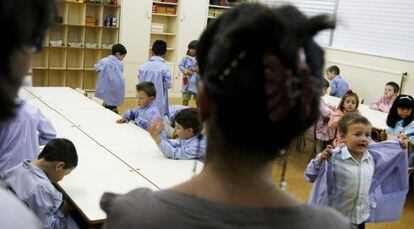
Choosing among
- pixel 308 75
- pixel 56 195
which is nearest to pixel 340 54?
pixel 56 195

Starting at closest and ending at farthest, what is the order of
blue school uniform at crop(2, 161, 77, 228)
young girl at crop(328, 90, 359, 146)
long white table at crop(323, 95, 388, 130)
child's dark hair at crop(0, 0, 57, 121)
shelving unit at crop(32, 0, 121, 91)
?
A: child's dark hair at crop(0, 0, 57, 121), blue school uniform at crop(2, 161, 77, 228), young girl at crop(328, 90, 359, 146), long white table at crop(323, 95, 388, 130), shelving unit at crop(32, 0, 121, 91)

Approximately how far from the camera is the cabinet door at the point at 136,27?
8.30 m

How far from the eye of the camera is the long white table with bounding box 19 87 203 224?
269 cm

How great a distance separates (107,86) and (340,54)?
4.09m

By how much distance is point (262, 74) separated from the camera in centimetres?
73

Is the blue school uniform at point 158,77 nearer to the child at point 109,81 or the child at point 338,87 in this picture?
the child at point 109,81

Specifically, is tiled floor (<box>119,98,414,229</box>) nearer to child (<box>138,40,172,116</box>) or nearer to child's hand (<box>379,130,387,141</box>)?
child's hand (<box>379,130,387,141</box>)

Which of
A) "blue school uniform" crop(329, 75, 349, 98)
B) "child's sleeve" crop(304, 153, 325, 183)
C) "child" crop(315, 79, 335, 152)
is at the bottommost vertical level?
"child" crop(315, 79, 335, 152)

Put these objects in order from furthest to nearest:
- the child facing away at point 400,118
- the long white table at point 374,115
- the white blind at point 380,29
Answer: the white blind at point 380,29 → the long white table at point 374,115 → the child facing away at point 400,118

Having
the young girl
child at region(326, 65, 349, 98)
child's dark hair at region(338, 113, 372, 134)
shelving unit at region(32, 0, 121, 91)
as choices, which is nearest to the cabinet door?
shelving unit at region(32, 0, 121, 91)

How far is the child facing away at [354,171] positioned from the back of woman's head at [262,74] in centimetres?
211

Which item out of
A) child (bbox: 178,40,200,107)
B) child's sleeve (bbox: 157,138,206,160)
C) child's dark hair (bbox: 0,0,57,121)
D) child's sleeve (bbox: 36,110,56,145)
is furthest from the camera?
child (bbox: 178,40,200,107)

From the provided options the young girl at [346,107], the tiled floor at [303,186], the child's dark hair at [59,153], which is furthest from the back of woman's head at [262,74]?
the young girl at [346,107]

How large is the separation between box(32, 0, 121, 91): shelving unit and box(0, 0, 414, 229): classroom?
29 mm
